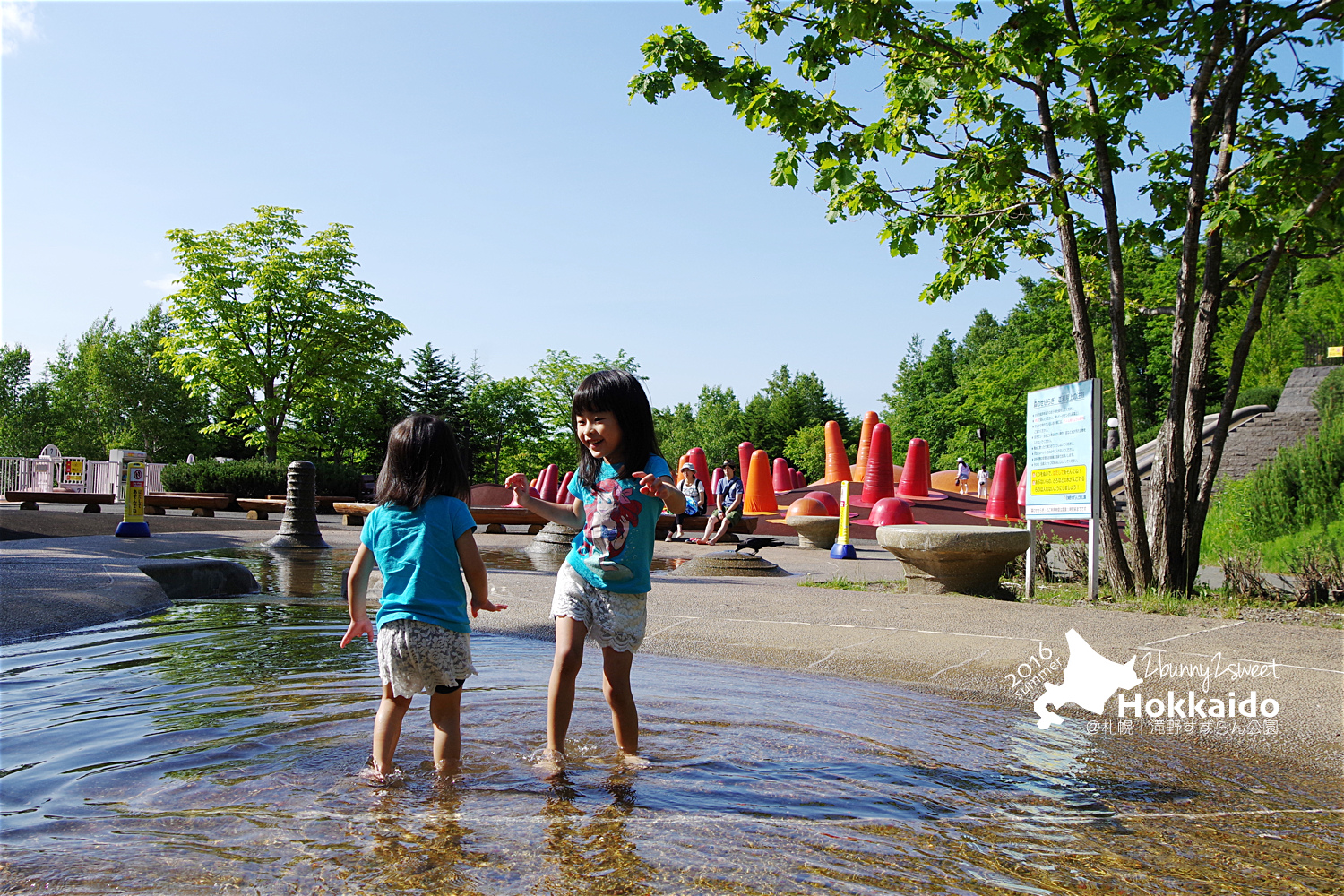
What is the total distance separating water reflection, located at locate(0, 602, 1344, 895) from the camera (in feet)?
8.41

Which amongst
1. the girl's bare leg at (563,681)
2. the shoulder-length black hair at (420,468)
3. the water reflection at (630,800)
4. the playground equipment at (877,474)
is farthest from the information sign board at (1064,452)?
the playground equipment at (877,474)

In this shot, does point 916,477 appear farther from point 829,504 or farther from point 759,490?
point 759,490

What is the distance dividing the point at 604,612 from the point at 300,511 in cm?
1189

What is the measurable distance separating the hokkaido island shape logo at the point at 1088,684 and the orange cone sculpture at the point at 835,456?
2100cm

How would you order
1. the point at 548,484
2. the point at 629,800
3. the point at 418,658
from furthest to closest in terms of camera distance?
the point at 548,484
the point at 418,658
the point at 629,800

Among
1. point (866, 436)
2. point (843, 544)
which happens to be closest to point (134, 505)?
point (843, 544)

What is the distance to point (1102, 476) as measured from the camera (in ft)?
30.4

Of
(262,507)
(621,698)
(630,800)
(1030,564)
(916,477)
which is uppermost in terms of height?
(916,477)

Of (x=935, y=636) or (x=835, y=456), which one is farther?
(x=835, y=456)

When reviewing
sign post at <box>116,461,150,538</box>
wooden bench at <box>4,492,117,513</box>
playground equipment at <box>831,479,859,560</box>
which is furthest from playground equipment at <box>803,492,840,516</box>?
wooden bench at <box>4,492,117,513</box>

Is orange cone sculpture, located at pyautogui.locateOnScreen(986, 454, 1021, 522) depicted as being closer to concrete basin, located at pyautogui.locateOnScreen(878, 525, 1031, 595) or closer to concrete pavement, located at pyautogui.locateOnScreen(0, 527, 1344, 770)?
concrete basin, located at pyautogui.locateOnScreen(878, 525, 1031, 595)

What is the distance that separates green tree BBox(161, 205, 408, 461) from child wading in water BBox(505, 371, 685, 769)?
126ft

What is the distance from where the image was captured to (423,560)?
3439 millimetres

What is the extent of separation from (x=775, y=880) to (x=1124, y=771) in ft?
6.66
